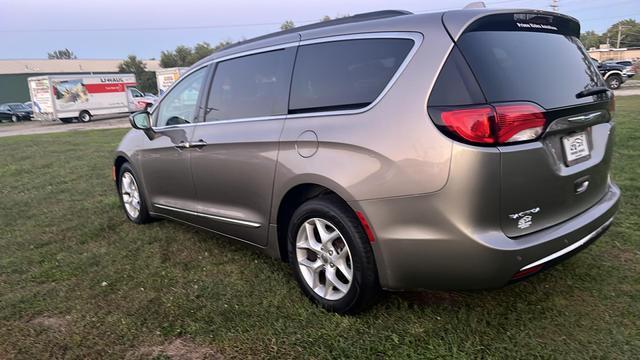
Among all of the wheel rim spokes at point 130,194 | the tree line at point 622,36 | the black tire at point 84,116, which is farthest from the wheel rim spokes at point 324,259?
the tree line at point 622,36

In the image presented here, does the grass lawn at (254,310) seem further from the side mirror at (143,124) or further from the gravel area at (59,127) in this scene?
the gravel area at (59,127)

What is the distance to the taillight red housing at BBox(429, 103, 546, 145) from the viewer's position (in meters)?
2.23

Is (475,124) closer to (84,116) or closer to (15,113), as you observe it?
(84,116)

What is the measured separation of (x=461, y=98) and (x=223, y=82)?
2129mm

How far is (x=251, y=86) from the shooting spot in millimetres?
3508

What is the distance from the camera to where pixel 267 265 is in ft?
12.3

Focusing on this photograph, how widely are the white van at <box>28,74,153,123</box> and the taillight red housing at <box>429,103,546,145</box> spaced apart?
27484 millimetres

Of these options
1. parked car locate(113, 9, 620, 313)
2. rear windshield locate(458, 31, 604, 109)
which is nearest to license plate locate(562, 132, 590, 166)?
parked car locate(113, 9, 620, 313)

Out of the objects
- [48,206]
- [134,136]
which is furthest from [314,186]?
[48,206]

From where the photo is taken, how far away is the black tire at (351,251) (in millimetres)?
2639

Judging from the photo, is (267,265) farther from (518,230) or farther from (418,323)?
(518,230)

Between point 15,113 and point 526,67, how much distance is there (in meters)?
39.9

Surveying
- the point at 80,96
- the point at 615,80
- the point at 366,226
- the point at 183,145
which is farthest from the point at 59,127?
the point at 615,80

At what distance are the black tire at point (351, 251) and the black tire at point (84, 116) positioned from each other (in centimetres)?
2983
